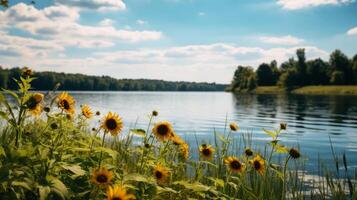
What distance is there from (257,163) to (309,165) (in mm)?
11228

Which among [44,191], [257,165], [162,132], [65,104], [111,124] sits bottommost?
[257,165]

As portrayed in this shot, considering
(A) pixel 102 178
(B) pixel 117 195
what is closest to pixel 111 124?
(A) pixel 102 178

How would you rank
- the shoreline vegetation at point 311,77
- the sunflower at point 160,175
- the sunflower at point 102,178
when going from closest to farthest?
the sunflower at point 102,178, the sunflower at point 160,175, the shoreline vegetation at point 311,77

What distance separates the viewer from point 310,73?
134 meters

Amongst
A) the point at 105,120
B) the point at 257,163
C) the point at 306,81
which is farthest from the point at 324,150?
the point at 306,81

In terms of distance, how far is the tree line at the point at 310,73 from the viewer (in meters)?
124

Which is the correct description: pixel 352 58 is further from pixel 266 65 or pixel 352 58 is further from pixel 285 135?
pixel 285 135

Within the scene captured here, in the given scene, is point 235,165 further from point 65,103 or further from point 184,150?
point 65,103

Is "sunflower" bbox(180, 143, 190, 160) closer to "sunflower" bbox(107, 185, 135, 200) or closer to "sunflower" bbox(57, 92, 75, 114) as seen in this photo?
"sunflower" bbox(57, 92, 75, 114)

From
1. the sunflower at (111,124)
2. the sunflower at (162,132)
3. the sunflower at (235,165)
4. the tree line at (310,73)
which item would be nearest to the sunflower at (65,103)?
the sunflower at (111,124)

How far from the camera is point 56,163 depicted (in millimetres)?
3658

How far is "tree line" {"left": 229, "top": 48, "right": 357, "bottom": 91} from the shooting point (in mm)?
124000

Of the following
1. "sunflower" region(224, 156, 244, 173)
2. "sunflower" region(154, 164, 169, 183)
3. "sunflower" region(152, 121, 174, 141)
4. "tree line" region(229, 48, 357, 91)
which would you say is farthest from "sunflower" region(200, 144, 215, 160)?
"tree line" region(229, 48, 357, 91)

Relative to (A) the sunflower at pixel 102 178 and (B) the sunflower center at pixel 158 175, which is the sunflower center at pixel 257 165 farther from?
(A) the sunflower at pixel 102 178
